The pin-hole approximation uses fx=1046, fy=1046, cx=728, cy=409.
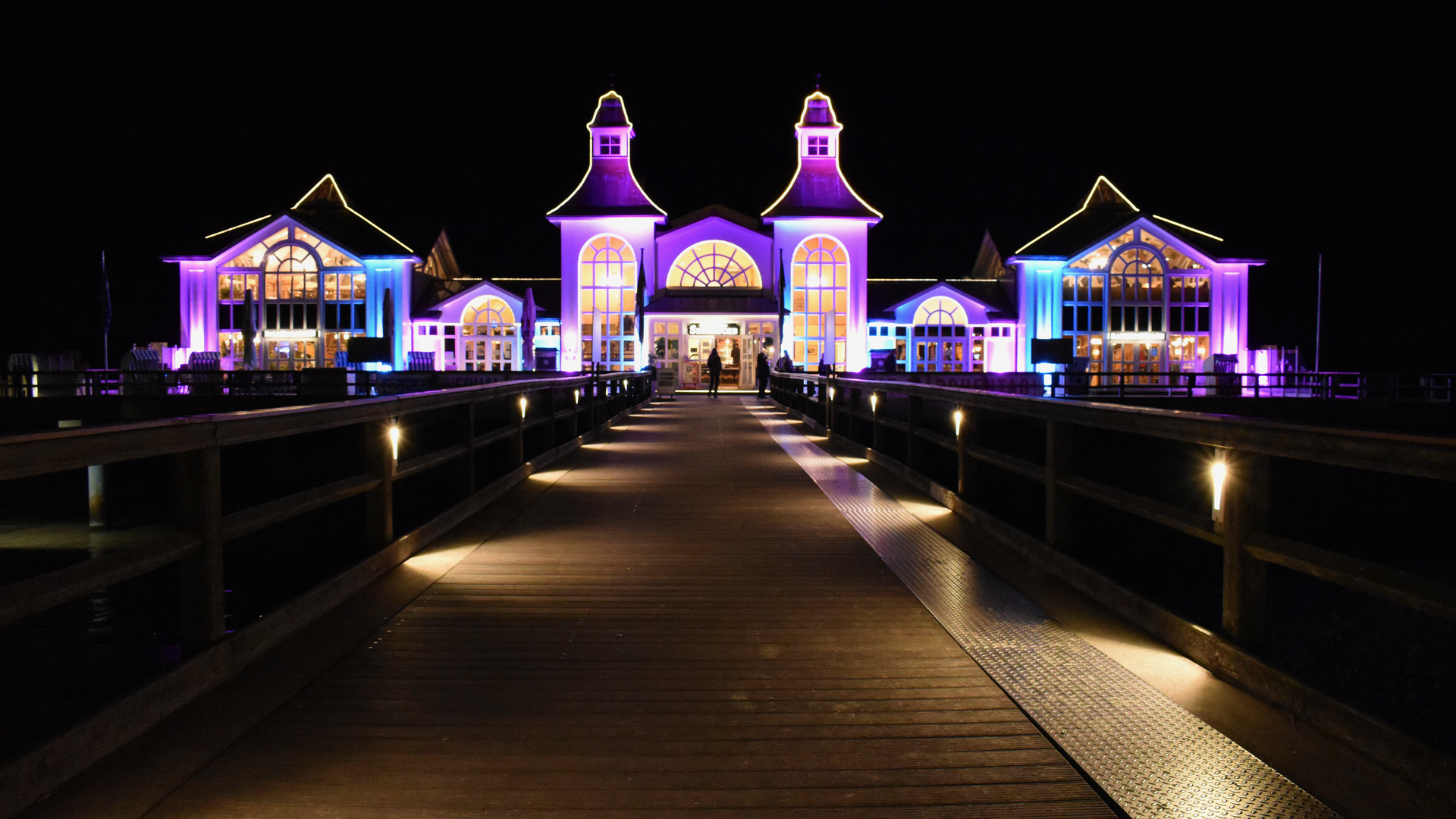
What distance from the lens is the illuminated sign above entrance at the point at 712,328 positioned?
40.9m

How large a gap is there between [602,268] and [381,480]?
36396 mm

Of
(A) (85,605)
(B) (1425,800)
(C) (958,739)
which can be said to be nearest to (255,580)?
(A) (85,605)

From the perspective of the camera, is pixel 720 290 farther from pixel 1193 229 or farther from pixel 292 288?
pixel 1193 229

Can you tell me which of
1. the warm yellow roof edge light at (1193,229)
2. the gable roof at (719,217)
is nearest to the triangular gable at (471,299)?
the gable roof at (719,217)

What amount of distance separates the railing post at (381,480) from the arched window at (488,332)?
37161 mm

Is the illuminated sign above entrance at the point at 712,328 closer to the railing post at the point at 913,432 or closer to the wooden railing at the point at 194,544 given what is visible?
the railing post at the point at 913,432

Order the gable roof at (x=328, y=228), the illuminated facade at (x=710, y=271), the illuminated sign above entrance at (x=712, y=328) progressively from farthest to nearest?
the gable roof at (x=328, y=228) → the illuminated facade at (x=710, y=271) → the illuminated sign above entrance at (x=712, y=328)

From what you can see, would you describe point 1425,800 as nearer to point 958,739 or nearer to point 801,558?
point 958,739

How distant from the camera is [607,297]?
138 feet

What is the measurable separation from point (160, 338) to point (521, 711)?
84299 mm

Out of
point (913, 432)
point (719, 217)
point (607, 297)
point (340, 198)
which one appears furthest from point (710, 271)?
point (913, 432)

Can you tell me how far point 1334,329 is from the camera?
270ft

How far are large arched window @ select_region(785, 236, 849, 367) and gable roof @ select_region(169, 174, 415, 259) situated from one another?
1545 centimetres

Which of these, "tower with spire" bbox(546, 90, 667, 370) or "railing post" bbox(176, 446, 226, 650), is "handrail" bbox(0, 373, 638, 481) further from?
"tower with spire" bbox(546, 90, 667, 370)
